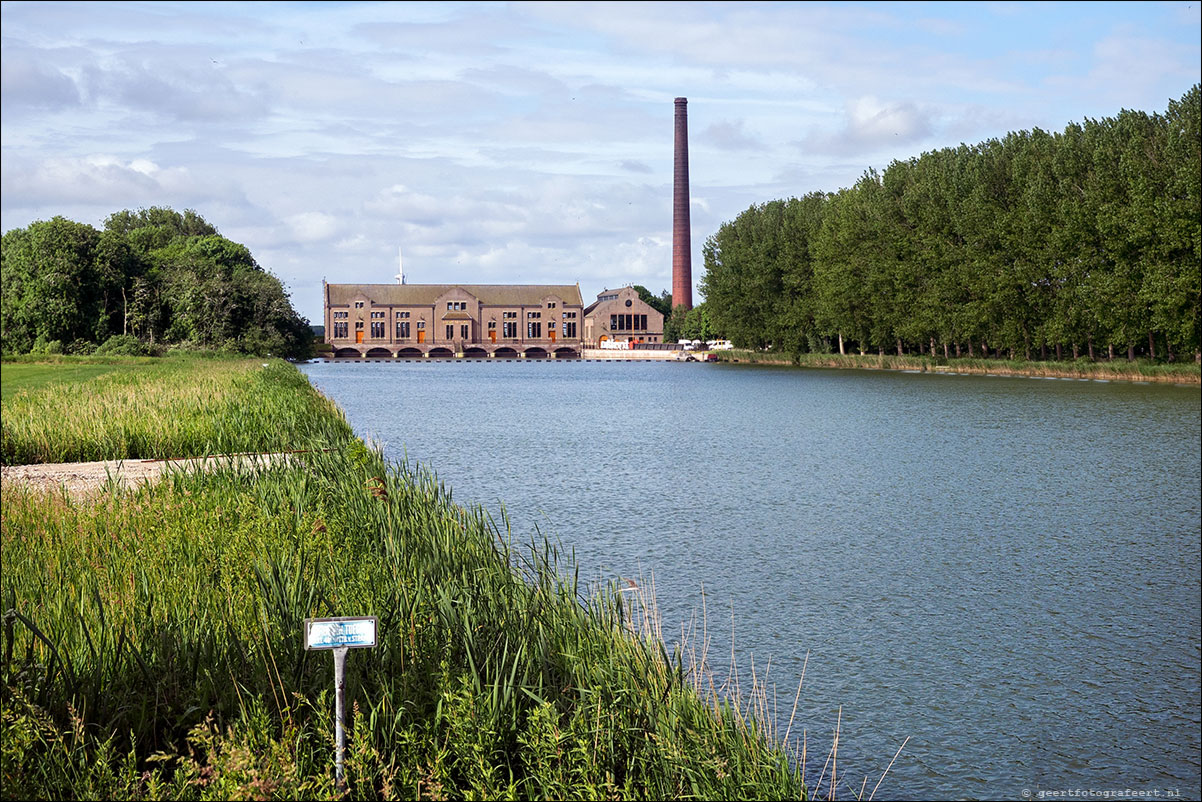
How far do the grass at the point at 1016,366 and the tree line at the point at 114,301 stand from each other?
38633 millimetres

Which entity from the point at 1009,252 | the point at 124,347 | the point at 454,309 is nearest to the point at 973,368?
the point at 1009,252

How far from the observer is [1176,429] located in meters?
29.6

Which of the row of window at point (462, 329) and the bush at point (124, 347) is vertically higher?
the row of window at point (462, 329)

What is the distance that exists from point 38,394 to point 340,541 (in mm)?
20509

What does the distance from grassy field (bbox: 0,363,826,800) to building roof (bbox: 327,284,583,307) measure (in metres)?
121

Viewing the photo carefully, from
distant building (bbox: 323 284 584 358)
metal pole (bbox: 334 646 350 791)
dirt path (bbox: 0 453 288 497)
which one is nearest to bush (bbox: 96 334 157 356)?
dirt path (bbox: 0 453 288 497)

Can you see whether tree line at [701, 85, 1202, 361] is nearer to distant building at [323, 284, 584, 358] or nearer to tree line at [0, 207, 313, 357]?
tree line at [0, 207, 313, 357]

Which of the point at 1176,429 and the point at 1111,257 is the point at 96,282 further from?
the point at 1176,429

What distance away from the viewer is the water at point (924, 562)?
326 inches

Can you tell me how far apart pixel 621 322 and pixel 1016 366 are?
79021 millimetres

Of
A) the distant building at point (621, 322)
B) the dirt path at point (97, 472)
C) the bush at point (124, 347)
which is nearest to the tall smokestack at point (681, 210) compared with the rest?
the distant building at point (621, 322)

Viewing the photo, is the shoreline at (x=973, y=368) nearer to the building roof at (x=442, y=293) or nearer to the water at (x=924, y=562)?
the water at (x=924, y=562)

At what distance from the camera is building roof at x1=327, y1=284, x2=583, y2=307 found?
128 meters

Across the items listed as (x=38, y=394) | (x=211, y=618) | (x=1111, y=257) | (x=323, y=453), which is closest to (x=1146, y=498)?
(x=323, y=453)
